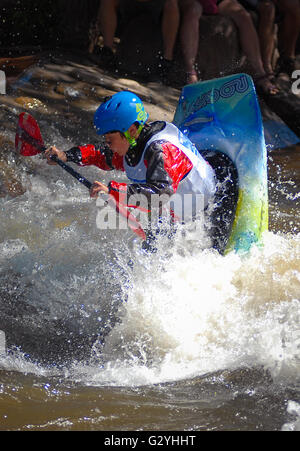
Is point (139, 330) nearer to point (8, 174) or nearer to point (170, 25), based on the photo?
point (8, 174)

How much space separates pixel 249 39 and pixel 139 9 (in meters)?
1.37

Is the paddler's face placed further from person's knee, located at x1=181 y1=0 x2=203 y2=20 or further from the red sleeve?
person's knee, located at x1=181 y1=0 x2=203 y2=20

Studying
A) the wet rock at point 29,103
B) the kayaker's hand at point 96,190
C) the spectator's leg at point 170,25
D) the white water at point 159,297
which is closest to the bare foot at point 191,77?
the spectator's leg at point 170,25

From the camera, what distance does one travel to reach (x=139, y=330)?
360cm

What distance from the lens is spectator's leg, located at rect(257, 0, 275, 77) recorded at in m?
7.62

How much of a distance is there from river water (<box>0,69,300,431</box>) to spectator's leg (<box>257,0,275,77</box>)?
329 cm

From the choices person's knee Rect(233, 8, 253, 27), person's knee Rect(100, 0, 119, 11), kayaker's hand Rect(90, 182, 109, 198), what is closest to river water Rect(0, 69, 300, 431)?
kayaker's hand Rect(90, 182, 109, 198)

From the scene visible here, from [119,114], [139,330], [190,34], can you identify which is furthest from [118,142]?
[190,34]

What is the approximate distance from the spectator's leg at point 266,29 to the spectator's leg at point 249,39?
0.22 m

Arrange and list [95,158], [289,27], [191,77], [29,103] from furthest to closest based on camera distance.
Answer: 1. [289,27]
2. [191,77]
3. [29,103]
4. [95,158]

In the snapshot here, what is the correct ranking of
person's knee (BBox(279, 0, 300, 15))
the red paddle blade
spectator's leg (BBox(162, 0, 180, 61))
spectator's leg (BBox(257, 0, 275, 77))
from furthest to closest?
person's knee (BBox(279, 0, 300, 15)), spectator's leg (BBox(257, 0, 275, 77)), spectator's leg (BBox(162, 0, 180, 61)), the red paddle blade

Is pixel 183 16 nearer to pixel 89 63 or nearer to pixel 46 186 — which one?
pixel 89 63

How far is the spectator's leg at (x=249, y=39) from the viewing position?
24.2ft

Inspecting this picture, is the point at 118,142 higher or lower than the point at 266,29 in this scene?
lower
